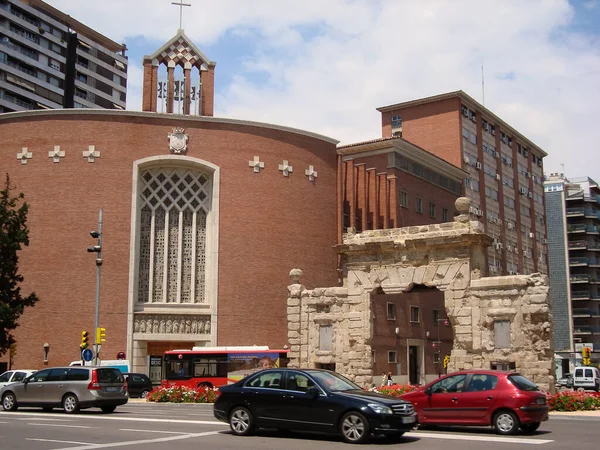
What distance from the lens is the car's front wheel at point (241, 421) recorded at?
48.5 ft

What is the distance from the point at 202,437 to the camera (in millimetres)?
14641

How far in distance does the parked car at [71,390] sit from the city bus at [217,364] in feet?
48.8

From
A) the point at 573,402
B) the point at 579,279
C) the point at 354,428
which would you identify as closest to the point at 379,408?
the point at 354,428

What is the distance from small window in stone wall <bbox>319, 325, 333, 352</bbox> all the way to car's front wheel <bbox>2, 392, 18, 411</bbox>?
1289cm

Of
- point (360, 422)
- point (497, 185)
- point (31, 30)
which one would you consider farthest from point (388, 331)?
point (31, 30)

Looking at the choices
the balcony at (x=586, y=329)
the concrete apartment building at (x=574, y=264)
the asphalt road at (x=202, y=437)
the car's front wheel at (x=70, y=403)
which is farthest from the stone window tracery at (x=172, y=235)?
the balcony at (x=586, y=329)

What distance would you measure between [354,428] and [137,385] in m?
24.8

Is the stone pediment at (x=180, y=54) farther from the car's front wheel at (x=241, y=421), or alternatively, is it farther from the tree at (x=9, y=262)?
the car's front wheel at (x=241, y=421)

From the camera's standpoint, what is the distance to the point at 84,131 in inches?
1667

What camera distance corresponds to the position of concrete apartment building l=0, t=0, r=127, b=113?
79562mm

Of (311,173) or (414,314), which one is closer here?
(311,173)

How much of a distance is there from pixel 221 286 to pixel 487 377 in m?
27.7

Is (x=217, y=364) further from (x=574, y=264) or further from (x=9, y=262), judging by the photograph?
(x=574, y=264)

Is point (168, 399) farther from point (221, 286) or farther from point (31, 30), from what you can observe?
point (31, 30)
